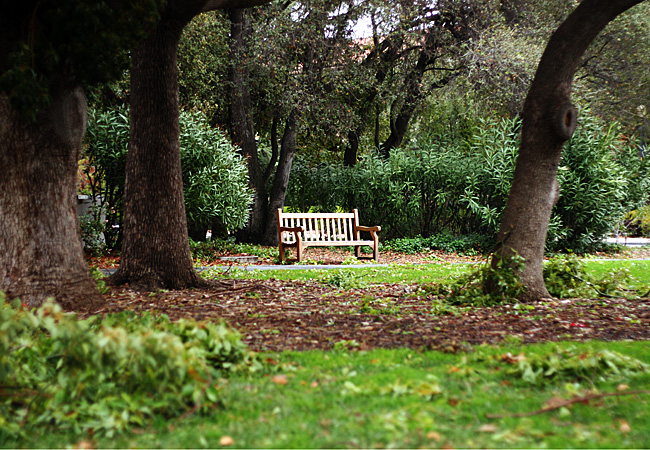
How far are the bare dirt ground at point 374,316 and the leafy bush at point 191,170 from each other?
528 centimetres

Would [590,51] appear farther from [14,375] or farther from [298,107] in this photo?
[14,375]

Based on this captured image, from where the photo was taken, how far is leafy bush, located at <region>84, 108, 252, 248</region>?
38.3ft

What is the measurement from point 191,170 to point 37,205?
7.28 meters

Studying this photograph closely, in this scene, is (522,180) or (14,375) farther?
(522,180)

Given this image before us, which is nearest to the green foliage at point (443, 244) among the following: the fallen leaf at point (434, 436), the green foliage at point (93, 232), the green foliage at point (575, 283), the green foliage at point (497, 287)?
the green foliage at point (575, 283)

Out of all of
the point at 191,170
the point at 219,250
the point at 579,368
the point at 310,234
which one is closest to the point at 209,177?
the point at 191,170

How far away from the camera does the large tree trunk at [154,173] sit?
6.99 meters

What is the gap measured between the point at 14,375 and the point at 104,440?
86 centimetres

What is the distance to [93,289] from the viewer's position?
225 inches

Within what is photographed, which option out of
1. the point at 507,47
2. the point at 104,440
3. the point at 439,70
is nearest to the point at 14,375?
the point at 104,440

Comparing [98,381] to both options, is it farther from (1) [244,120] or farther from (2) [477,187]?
(2) [477,187]

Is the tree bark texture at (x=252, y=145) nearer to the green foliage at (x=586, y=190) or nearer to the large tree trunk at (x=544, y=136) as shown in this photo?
the green foliage at (x=586, y=190)

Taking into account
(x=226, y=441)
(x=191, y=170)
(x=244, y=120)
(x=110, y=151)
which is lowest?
(x=226, y=441)

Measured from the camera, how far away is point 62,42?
508 centimetres
